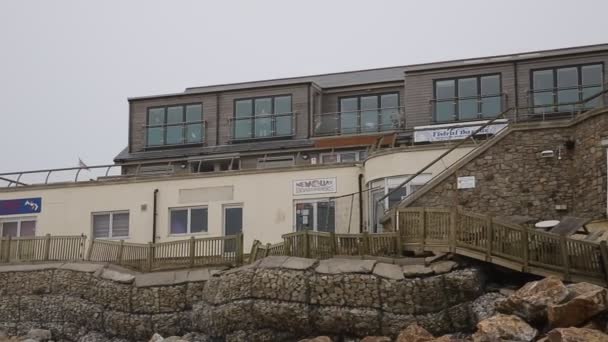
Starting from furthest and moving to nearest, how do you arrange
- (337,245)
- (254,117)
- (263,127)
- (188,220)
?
(254,117) < (263,127) < (188,220) < (337,245)

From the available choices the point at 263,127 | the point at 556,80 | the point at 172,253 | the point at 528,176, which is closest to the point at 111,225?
the point at 172,253

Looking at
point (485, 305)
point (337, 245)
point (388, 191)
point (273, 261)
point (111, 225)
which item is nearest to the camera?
point (485, 305)

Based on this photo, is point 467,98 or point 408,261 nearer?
point 408,261

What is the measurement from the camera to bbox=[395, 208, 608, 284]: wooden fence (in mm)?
25719

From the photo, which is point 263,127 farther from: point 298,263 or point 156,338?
point 298,263

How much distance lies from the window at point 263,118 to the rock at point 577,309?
73.5ft

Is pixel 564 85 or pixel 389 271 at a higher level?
pixel 564 85

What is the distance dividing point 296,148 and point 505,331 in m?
20.2

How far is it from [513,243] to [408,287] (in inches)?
127

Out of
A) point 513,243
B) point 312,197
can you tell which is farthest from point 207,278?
point 513,243

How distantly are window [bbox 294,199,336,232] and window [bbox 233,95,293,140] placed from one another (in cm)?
846

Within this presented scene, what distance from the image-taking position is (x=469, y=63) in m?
42.0

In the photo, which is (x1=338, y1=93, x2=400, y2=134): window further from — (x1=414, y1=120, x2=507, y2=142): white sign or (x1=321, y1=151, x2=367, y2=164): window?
(x1=414, y1=120, x2=507, y2=142): white sign

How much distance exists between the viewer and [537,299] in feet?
79.2
